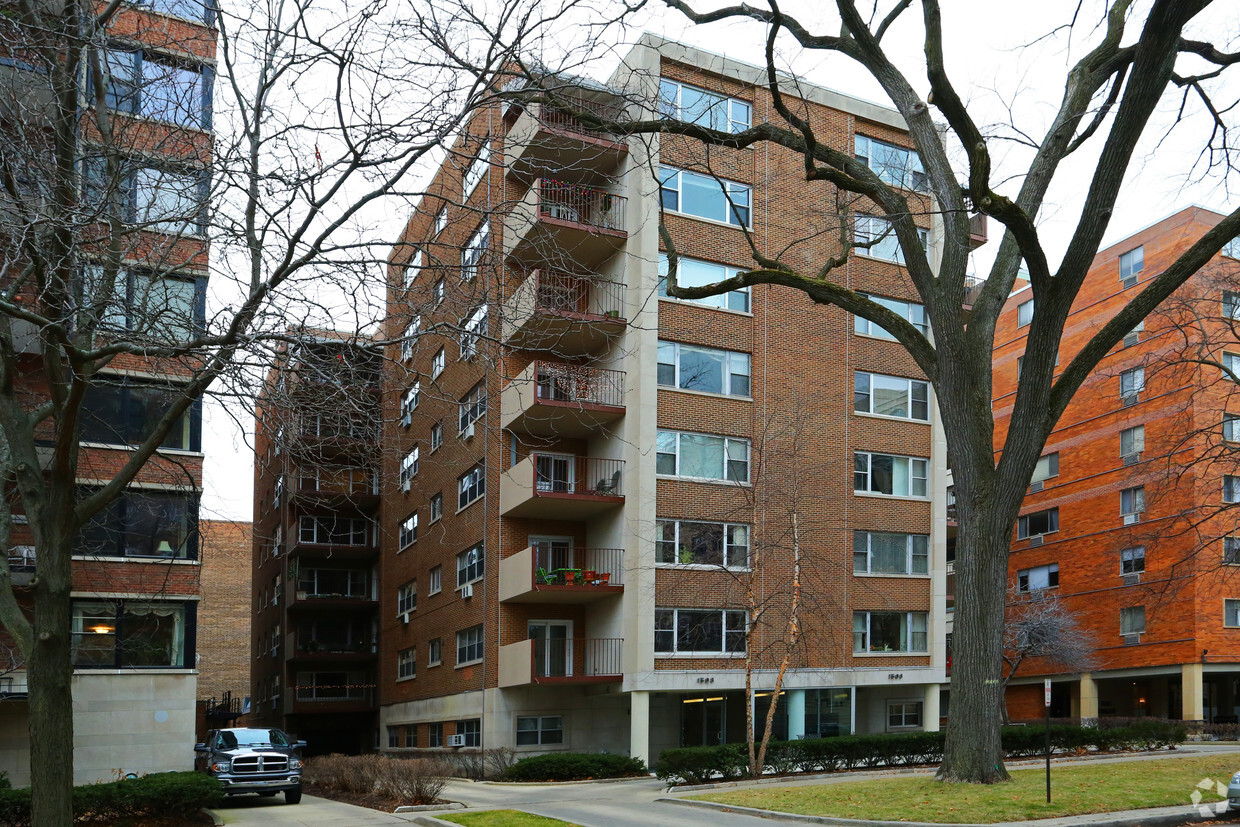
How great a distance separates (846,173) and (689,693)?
17.0m

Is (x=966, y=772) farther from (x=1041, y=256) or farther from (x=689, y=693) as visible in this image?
(x=689, y=693)

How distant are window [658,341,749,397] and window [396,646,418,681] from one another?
16.8 metres

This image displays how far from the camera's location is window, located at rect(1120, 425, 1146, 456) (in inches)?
1906

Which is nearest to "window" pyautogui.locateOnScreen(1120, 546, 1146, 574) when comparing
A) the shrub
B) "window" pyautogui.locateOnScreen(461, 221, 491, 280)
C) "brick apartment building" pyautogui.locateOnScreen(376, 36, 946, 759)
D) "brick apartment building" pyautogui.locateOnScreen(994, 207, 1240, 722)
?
"brick apartment building" pyautogui.locateOnScreen(994, 207, 1240, 722)

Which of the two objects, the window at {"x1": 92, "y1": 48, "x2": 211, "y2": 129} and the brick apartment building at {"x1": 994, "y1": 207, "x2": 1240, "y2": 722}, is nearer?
the window at {"x1": 92, "y1": 48, "x2": 211, "y2": 129}

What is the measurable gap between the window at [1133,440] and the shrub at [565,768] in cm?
3120

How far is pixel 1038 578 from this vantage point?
Result: 5344 centimetres

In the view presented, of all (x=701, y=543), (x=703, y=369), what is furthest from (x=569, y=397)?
(x=701, y=543)

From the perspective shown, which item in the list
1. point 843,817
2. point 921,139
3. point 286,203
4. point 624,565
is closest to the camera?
point 286,203

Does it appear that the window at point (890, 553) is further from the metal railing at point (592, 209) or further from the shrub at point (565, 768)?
the metal railing at point (592, 209)

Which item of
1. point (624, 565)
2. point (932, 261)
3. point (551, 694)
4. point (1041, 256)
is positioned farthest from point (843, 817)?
point (932, 261)

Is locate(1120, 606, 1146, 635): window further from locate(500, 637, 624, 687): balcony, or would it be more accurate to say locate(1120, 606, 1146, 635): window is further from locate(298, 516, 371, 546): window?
locate(298, 516, 371, 546): window

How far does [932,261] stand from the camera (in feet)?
118

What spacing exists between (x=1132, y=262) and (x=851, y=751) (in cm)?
3375
